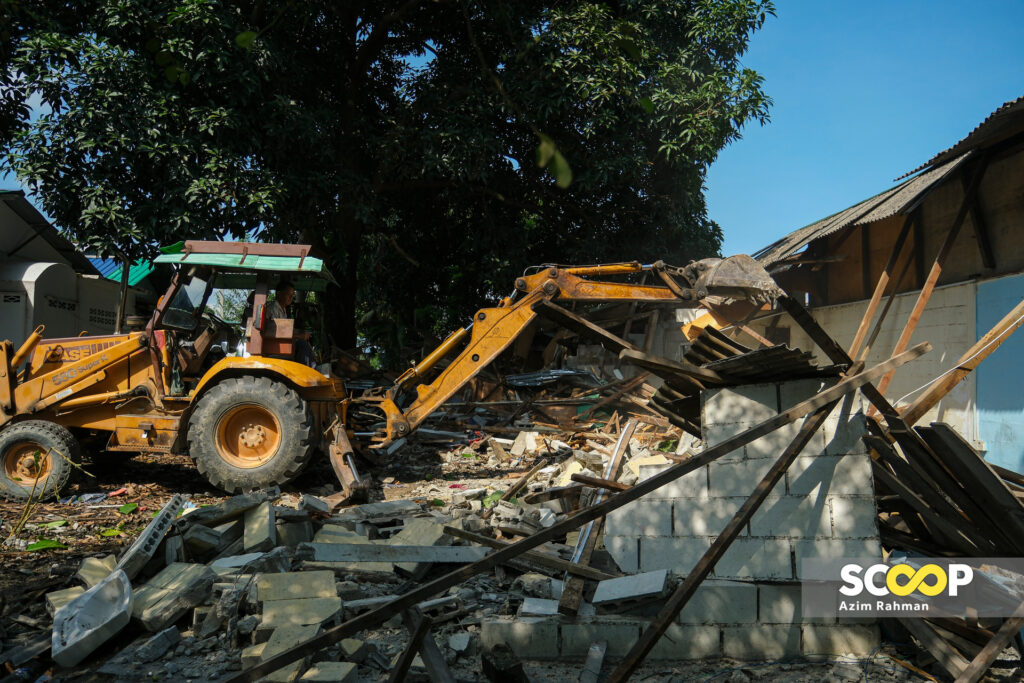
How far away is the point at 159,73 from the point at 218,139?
1.17 m

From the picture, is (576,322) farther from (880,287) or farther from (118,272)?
(118,272)

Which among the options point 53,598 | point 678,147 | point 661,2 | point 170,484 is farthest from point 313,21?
point 53,598

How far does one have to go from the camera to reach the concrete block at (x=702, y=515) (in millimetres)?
3992

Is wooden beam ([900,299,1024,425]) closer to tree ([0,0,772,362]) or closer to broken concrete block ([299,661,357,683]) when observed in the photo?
broken concrete block ([299,661,357,683])

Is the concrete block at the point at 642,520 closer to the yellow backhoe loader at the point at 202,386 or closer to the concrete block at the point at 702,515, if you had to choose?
the concrete block at the point at 702,515

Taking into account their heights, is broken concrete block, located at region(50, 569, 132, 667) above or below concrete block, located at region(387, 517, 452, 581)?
below

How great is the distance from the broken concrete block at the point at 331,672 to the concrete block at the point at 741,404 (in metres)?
2.48

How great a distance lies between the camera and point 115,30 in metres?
9.46

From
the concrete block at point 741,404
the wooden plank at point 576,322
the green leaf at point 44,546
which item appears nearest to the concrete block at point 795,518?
the concrete block at point 741,404

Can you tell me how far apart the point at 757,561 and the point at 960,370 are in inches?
91.1

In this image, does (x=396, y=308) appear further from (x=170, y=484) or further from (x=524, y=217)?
(x=170, y=484)

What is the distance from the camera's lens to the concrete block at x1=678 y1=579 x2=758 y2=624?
3.79m

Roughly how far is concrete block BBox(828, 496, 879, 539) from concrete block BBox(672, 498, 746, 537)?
515 millimetres

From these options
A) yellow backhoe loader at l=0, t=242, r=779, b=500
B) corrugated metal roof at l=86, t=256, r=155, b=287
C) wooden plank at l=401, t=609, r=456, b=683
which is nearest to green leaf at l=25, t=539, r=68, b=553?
yellow backhoe loader at l=0, t=242, r=779, b=500
